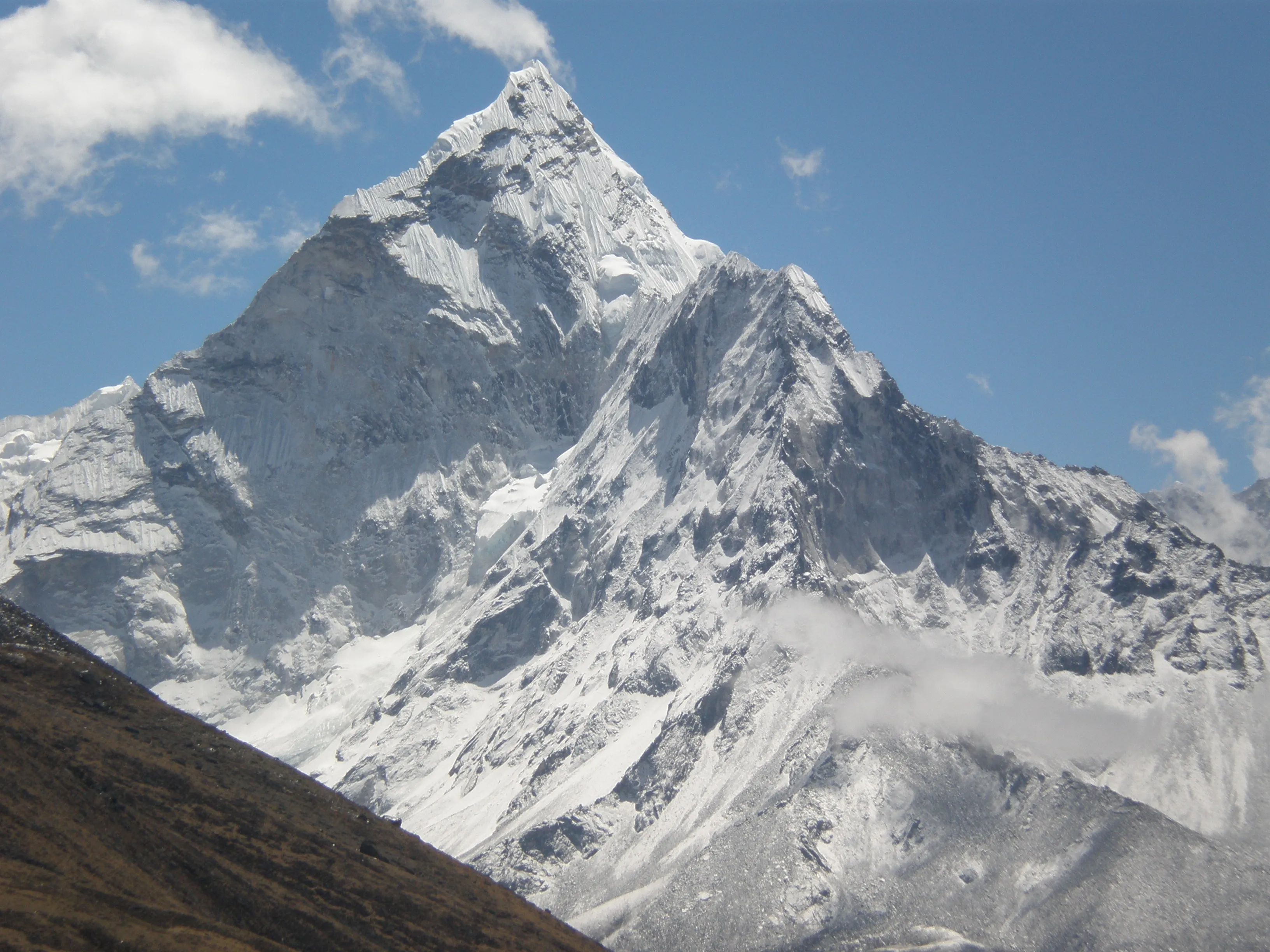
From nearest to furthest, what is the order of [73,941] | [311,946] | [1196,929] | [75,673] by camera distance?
[73,941]
[311,946]
[75,673]
[1196,929]

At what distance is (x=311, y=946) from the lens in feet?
316

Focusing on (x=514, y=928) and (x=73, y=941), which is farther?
(x=514, y=928)

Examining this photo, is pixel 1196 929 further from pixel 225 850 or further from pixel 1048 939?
pixel 225 850

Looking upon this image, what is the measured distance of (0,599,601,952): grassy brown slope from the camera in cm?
8625

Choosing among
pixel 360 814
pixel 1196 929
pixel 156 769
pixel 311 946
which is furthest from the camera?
pixel 1196 929

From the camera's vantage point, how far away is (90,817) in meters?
97.2

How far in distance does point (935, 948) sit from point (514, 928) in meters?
100.0

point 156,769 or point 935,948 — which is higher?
point 935,948

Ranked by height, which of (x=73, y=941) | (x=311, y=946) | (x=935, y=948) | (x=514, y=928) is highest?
(x=935, y=948)

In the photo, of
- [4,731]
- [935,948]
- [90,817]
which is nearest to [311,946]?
[90,817]

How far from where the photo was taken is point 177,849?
325ft

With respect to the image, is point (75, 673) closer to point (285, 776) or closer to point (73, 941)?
point (285, 776)

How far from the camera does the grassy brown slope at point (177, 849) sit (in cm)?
8625

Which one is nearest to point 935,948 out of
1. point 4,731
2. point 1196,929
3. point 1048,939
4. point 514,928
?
point 1048,939
